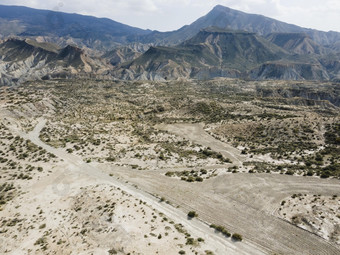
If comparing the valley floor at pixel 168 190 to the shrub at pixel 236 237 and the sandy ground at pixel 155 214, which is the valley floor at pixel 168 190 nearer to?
the sandy ground at pixel 155 214

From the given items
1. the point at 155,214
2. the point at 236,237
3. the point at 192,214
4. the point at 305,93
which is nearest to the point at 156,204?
the point at 155,214

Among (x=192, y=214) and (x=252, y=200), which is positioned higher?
(x=252, y=200)

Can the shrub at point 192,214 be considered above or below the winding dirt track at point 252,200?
below

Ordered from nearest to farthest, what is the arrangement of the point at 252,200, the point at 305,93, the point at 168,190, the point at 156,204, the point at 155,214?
the point at 155,214 < the point at 252,200 < the point at 156,204 < the point at 168,190 < the point at 305,93

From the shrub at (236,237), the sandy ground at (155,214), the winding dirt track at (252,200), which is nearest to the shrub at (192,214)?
the sandy ground at (155,214)

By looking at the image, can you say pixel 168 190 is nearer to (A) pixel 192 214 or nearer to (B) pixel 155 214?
(B) pixel 155 214

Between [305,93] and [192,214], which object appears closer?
[192,214]

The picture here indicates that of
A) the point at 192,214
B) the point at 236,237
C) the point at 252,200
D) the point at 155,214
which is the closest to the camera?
the point at 236,237

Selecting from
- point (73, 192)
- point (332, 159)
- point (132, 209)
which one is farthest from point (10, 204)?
point (332, 159)

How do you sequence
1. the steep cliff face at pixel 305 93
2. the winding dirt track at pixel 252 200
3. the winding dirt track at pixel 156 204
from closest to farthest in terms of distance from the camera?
the winding dirt track at pixel 156 204 → the winding dirt track at pixel 252 200 → the steep cliff face at pixel 305 93

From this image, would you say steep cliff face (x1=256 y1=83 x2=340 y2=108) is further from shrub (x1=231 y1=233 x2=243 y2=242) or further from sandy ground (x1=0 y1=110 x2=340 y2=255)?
shrub (x1=231 y1=233 x2=243 y2=242)
